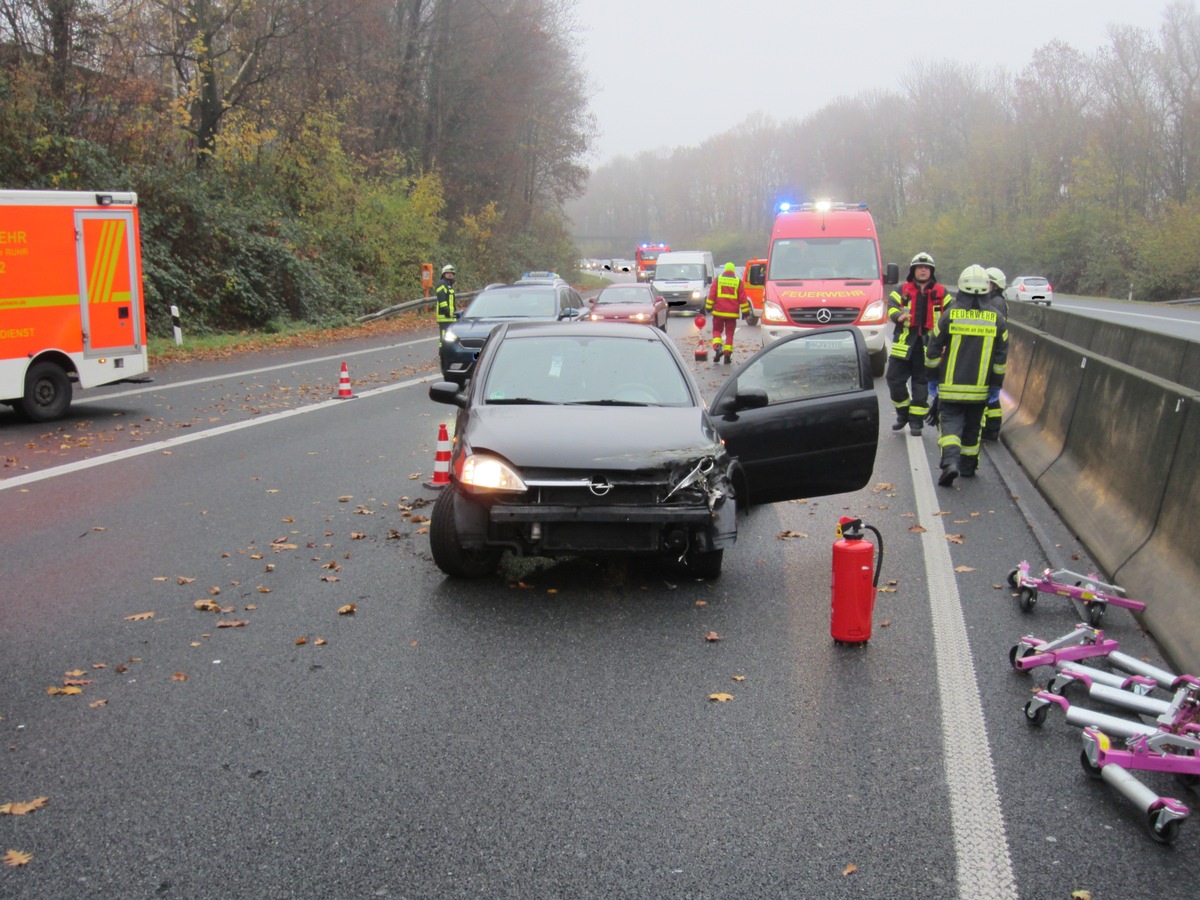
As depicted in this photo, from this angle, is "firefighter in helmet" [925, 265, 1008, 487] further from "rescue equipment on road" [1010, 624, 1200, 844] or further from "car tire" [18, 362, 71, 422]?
"car tire" [18, 362, 71, 422]

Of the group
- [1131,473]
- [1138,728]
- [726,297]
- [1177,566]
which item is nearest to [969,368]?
[1131,473]

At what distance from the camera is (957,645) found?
5793 millimetres

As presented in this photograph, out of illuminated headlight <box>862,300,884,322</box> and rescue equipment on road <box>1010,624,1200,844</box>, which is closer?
rescue equipment on road <box>1010,624,1200,844</box>

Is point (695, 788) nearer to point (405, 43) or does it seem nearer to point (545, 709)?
point (545, 709)

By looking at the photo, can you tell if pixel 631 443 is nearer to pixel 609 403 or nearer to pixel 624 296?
pixel 609 403

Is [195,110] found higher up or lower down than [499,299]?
higher up

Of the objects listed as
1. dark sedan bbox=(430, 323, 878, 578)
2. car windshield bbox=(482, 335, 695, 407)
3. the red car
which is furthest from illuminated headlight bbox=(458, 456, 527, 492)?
the red car

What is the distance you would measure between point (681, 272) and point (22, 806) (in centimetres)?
4016

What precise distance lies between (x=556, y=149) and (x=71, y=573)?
6306cm

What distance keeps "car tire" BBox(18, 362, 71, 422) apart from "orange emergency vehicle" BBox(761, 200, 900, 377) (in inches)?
393

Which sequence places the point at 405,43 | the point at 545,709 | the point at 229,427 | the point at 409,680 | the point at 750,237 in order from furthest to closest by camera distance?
the point at 750,237 → the point at 405,43 → the point at 229,427 → the point at 409,680 → the point at 545,709

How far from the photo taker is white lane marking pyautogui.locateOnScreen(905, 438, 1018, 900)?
11.8 ft

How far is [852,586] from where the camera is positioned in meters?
5.70

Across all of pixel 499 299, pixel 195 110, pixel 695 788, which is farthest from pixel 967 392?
pixel 195 110
